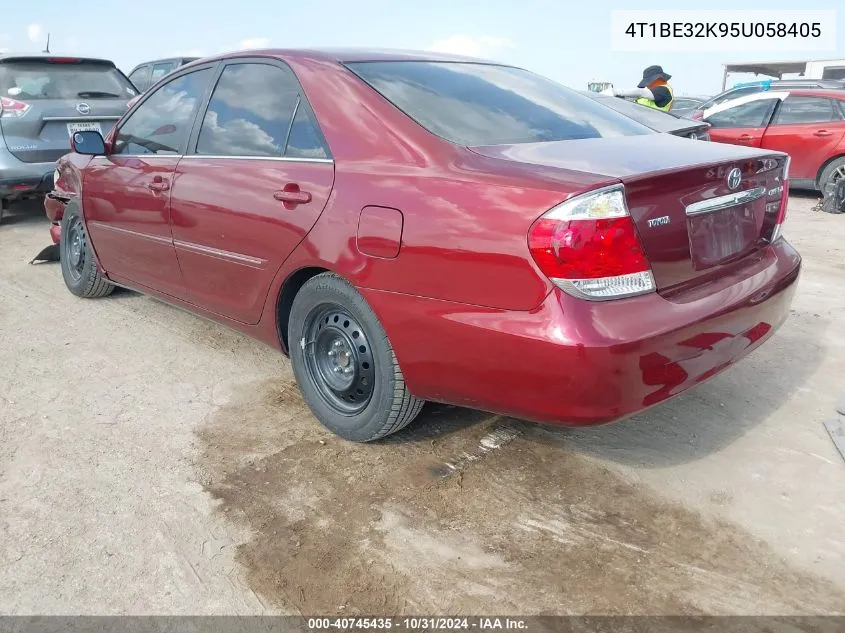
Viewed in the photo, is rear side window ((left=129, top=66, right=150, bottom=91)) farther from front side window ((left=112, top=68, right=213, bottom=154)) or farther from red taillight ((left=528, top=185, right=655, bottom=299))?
red taillight ((left=528, top=185, right=655, bottom=299))

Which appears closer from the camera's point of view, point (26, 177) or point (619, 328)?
point (619, 328)

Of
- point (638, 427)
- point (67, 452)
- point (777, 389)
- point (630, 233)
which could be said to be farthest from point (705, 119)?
point (67, 452)

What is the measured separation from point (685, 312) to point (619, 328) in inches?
11.6

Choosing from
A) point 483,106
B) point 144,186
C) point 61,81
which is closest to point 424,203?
point 483,106

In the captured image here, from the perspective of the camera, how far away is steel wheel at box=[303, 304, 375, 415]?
9.07ft

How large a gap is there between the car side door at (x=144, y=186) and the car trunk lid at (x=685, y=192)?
1899 millimetres

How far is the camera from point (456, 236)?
2.24 metres

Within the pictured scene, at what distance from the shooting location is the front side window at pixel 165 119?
3.53 meters

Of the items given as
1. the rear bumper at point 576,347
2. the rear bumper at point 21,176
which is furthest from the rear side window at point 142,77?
the rear bumper at point 576,347

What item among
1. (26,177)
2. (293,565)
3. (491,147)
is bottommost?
(293,565)

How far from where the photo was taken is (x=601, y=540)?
2.28m

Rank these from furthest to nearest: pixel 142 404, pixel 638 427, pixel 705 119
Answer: pixel 705 119
pixel 142 404
pixel 638 427

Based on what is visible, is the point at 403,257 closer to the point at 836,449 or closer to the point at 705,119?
the point at 836,449

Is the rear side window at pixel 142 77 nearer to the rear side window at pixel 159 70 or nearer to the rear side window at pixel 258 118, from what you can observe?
the rear side window at pixel 159 70
